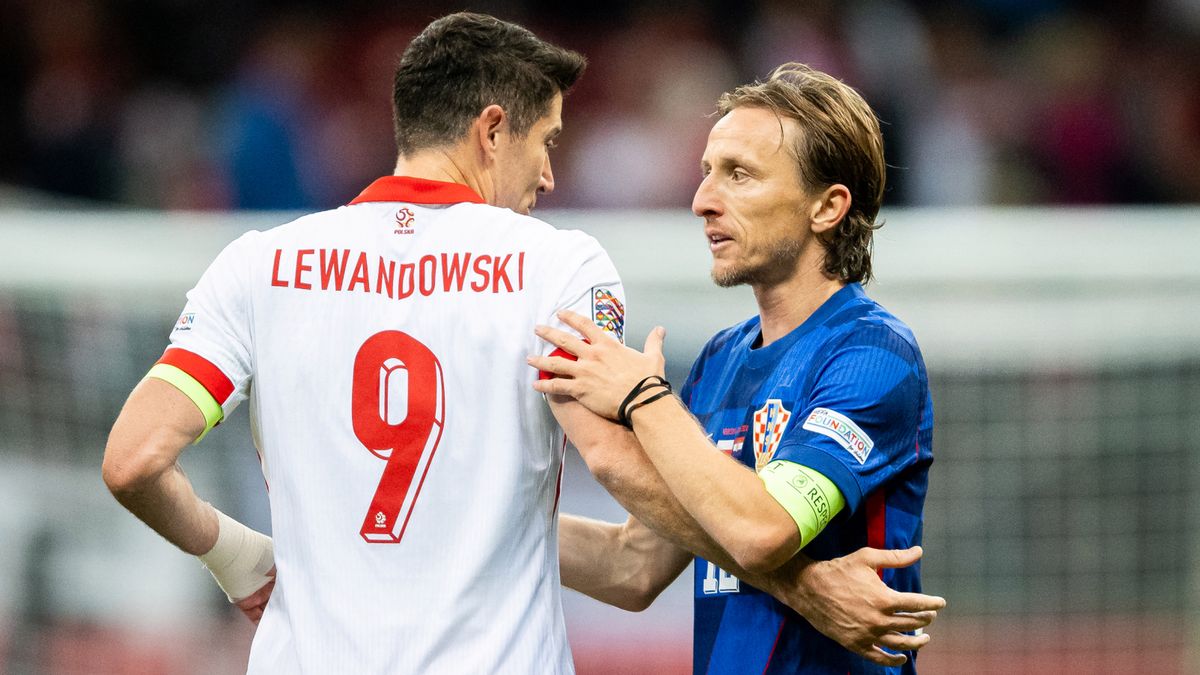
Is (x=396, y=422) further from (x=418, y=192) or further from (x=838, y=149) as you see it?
(x=838, y=149)

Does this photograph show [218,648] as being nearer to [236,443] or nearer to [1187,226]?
[236,443]

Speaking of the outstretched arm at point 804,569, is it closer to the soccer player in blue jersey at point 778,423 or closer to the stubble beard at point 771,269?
the soccer player in blue jersey at point 778,423

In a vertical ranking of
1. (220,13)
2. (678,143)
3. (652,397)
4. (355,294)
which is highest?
(220,13)

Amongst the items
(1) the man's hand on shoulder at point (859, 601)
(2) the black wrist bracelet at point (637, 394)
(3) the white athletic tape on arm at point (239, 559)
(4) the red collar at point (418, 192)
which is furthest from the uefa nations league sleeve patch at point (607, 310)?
(3) the white athletic tape on arm at point (239, 559)

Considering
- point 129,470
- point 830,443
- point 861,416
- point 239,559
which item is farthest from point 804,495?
point 129,470

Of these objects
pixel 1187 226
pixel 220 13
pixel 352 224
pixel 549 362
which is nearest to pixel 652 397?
pixel 549 362

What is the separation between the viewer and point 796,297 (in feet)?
12.5

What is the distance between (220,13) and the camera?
11.8 meters

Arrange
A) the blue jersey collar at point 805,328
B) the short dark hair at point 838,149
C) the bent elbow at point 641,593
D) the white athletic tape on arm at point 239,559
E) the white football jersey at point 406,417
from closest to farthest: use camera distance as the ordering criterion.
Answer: the white football jersey at point 406,417, the white athletic tape on arm at point 239,559, the blue jersey collar at point 805,328, the short dark hair at point 838,149, the bent elbow at point 641,593

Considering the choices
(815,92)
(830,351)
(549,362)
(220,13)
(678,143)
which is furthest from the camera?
(220,13)

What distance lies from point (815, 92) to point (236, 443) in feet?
13.6

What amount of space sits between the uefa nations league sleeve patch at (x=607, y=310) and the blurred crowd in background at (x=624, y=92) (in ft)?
21.9

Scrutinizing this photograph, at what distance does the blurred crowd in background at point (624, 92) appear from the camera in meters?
10.1

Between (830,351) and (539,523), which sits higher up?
(830,351)
